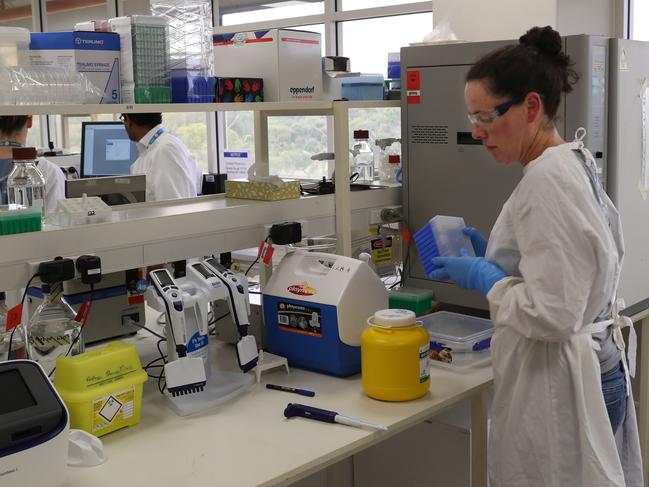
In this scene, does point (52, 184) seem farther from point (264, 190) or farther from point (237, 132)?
point (237, 132)

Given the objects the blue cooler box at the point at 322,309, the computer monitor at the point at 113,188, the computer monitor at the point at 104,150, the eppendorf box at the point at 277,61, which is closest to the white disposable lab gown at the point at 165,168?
the computer monitor at the point at 113,188

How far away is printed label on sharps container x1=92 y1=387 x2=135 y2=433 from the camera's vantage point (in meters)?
1.76

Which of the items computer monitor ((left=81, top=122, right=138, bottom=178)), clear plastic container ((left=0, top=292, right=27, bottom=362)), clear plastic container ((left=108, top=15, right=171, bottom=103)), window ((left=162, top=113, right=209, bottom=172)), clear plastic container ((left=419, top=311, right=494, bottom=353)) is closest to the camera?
clear plastic container ((left=0, top=292, right=27, bottom=362))

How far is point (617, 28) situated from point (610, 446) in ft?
6.67

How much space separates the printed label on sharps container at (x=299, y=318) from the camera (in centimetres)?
215

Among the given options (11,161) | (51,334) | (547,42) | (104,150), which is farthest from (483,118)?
(104,150)

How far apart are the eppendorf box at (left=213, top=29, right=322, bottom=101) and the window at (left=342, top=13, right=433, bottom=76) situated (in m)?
2.19

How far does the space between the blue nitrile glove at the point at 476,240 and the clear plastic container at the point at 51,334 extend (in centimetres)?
109

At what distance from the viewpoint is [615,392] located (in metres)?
1.94

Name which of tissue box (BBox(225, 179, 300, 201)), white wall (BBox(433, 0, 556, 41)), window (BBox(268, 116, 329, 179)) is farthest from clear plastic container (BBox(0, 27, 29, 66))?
window (BBox(268, 116, 329, 179))

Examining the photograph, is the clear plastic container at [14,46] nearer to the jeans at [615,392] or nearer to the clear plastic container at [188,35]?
the clear plastic container at [188,35]

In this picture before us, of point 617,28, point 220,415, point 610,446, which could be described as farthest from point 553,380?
point 617,28

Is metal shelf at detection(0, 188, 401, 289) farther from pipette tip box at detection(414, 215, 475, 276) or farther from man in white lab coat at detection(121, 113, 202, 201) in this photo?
man in white lab coat at detection(121, 113, 202, 201)

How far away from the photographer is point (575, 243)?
167cm
